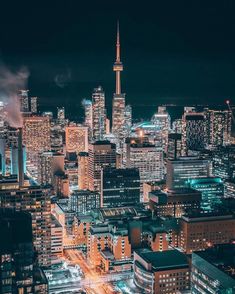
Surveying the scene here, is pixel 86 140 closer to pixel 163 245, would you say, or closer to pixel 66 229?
pixel 66 229

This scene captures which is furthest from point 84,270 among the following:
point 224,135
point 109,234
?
point 224,135

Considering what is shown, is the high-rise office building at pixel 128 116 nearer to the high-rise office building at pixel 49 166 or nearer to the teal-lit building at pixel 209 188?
the high-rise office building at pixel 49 166

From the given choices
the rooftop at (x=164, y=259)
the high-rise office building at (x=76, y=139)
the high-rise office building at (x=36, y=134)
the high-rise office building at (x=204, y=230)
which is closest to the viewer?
the rooftop at (x=164, y=259)

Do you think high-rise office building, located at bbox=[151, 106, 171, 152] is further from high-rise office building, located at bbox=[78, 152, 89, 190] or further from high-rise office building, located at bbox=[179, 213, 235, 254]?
high-rise office building, located at bbox=[179, 213, 235, 254]

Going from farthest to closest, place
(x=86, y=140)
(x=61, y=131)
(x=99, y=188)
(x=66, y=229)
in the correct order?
(x=61, y=131) < (x=86, y=140) < (x=99, y=188) < (x=66, y=229)

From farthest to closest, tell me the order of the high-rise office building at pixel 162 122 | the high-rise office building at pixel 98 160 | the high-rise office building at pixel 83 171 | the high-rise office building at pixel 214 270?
the high-rise office building at pixel 162 122, the high-rise office building at pixel 83 171, the high-rise office building at pixel 98 160, the high-rise office building at pixel 214 270

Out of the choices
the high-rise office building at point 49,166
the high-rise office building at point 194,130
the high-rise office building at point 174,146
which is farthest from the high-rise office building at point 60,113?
the high-rise office building at point 49,166

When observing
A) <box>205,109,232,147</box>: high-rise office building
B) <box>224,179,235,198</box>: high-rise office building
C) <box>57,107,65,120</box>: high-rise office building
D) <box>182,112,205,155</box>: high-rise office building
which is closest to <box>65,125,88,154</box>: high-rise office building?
<box>57,107,65,120</box>: high-rise office building
